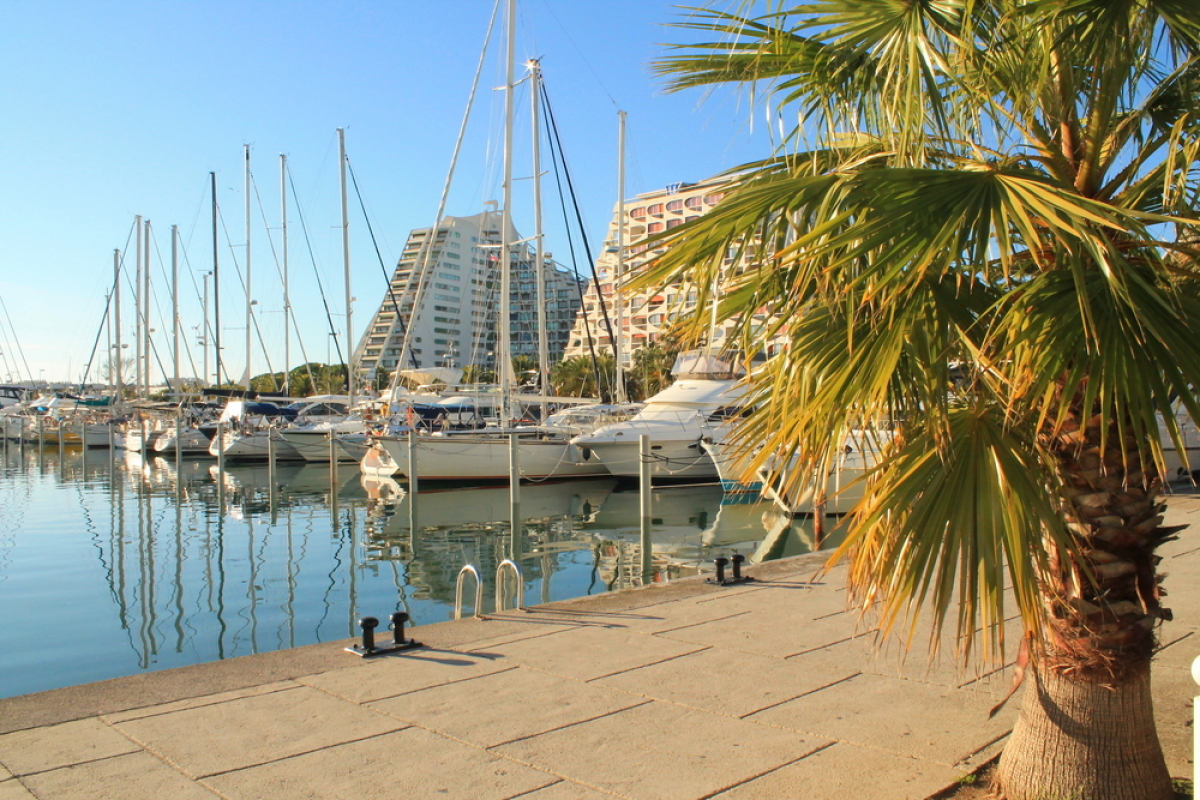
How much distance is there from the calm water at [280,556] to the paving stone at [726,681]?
626cm

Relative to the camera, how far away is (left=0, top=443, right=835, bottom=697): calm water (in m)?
11.8

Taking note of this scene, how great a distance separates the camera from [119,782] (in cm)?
466

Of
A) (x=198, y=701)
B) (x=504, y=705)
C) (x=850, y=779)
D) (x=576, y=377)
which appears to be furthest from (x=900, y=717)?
(x=576, y=377)

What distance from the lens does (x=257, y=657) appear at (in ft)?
23.4

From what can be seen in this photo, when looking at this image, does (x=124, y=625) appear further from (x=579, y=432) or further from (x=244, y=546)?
→ (x=579, y=432)

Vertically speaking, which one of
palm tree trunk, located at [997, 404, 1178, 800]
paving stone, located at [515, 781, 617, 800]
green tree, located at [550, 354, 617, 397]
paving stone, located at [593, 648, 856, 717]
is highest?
green tree, located at [550, 354, 617, 397]

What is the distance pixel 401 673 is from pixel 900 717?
134 inches

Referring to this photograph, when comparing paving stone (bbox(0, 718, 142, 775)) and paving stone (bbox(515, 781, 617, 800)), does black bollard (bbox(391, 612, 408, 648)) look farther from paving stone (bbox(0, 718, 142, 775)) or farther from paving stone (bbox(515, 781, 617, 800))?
paving stone (bbox(515, 781, 617, 800))

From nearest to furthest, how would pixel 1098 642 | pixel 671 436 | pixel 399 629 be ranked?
pixel 1098 642 < pixel 399 629 < pixel 671 436

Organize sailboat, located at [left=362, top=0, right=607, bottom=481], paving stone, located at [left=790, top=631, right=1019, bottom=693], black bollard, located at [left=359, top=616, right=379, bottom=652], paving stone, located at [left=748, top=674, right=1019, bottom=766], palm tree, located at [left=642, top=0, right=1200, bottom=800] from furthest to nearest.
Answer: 1. sailboat, located at [left=362, top=0, right=607, bottom=481]
2. black bollard, located at [left=359, top=616, right=379, bottom=652]
3. paving stone, located at [left=790, top=631, right=1019, bottom=693]
4. paving stone, located at [left=748, top=674, right=1019, bottom=766]
5. palm tree, located at [left=642, top=0, right=1200, bottom=800]

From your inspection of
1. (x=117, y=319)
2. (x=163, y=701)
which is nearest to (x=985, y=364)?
(x=163, y=701)

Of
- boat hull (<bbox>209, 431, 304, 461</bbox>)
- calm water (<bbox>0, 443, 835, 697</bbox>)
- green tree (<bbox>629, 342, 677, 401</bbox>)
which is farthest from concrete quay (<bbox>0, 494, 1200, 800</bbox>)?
green tree (<bbox>629, 342, 677, 401</bbox>)

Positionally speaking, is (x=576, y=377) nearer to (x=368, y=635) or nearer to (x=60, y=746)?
(x=368, y=635)

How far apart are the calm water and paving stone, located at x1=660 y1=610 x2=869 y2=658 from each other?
5.49 metres
